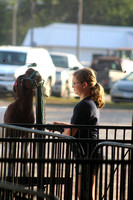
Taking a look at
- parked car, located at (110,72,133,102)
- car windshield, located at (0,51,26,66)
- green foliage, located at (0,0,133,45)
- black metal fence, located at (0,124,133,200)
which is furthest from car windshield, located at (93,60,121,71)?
green foliage, located at (0,0,133,45)

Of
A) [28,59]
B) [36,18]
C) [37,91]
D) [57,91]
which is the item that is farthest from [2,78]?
[36,18]

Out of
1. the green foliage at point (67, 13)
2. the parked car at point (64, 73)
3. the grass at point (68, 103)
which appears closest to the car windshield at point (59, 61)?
the parked car at point (64, 73)

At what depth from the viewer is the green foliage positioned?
84938 mm

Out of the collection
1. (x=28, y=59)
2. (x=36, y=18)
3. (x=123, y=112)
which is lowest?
(x=123, y=112)

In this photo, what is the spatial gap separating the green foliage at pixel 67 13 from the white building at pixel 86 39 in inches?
455

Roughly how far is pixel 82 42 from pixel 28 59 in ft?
164

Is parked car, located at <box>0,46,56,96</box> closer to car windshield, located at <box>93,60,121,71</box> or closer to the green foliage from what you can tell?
car windshield, located at <box>93,60,121,71</box>

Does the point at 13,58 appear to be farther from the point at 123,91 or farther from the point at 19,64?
the point at 123,91

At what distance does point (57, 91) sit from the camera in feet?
67.7

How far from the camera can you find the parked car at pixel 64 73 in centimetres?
2042

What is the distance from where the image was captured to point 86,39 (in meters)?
68.6

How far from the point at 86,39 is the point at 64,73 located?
4867 centimetres

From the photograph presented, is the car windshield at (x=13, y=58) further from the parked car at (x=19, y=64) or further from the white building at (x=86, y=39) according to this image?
the white building at (x=86, y=39)

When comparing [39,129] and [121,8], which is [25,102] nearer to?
[39,129]
